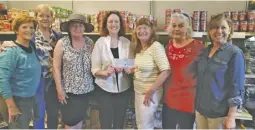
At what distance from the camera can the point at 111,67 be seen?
1835 millimetres

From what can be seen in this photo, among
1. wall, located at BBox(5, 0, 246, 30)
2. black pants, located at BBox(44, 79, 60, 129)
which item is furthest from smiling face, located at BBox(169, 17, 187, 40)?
black pants, located at BBox(44, 79, 60, 129)

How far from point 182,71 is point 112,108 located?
2.18ft

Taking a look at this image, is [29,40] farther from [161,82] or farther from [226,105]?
[226,105]

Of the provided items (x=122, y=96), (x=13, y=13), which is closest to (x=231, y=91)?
(x=122, y=96)

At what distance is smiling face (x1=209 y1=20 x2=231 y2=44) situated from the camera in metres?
1.43

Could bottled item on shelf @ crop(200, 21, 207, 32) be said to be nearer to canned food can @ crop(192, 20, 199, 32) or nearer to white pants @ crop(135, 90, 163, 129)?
canned food can @ crop(192, 20, 199, 32)

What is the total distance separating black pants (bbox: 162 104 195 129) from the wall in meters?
1.17

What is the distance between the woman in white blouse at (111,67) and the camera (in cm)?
184

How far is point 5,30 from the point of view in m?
2.50

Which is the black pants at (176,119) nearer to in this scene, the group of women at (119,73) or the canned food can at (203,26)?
the group of women at (119,73)

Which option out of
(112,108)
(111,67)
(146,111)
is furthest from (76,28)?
(146,111)

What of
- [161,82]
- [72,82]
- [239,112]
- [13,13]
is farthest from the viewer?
[13,13]

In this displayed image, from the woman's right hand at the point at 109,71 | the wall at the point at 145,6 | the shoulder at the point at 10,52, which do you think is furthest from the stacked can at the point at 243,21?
the shoulder at the point at 10,52

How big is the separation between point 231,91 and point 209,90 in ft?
0.42
